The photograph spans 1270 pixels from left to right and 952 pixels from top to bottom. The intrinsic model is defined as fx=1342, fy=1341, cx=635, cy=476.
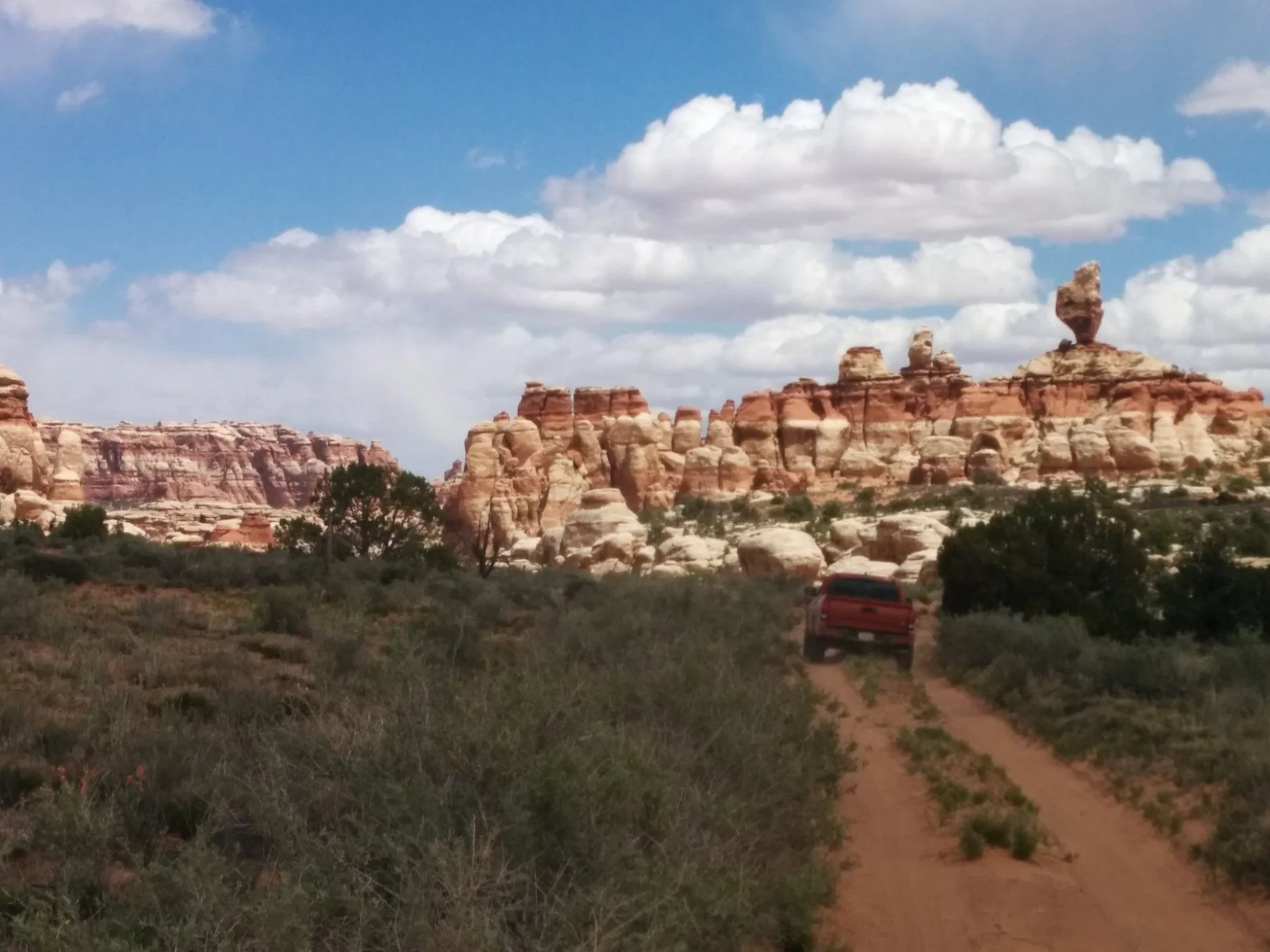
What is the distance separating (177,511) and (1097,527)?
87.7 metres

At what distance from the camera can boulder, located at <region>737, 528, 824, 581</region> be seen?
4084cm

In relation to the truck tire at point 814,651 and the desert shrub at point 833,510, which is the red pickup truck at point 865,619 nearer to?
the truck tire at point 814,651

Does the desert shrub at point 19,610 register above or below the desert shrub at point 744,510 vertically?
above

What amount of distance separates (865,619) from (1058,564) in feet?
17.9

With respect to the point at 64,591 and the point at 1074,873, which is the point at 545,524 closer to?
the point at 64,591

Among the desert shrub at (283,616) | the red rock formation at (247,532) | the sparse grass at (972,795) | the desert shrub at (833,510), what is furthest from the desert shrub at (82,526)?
the red rock formation at (247,532)

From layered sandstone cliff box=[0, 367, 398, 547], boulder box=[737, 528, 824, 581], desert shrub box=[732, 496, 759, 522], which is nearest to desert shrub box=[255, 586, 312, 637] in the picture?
boulder box=[737, 528, 824, 581]

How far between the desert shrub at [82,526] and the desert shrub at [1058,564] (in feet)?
73.2

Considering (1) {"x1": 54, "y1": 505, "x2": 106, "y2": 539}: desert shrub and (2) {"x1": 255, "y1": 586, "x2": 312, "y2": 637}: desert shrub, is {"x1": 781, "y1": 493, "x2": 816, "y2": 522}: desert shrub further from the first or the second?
A: (2) {"x1": 255, "y1": 586, "x2": 312, "y2": 637}: desert shrub

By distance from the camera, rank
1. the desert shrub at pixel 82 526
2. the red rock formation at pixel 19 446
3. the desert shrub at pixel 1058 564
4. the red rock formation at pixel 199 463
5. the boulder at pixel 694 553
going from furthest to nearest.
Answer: the red rock formation at pixel 199 463
the red rock formation at pixel 19 446
the boulder at pixel 694 553
the desert shrub at pixel 82 526
the desert shrub at pixel 1058 564

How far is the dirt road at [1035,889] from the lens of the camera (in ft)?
28.3

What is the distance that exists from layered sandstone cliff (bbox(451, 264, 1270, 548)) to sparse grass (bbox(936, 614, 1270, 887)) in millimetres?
48449

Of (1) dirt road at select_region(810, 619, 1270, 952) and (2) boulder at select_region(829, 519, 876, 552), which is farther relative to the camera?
(2) boulder at select_region(829, 519, 876, 552)

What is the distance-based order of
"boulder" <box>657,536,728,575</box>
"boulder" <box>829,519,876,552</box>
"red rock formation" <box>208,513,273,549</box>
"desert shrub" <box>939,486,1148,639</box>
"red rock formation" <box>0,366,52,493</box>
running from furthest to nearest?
"red rock formation" <box>208,513,273,549</box> → "red rock formation" <box>0,366,52,493</box> → "boulder" <box>829,519,876,552</box> → "boulder" <box>657,536,728,575</box> → "desert shrub" <box>939,486,1148,639</box>
